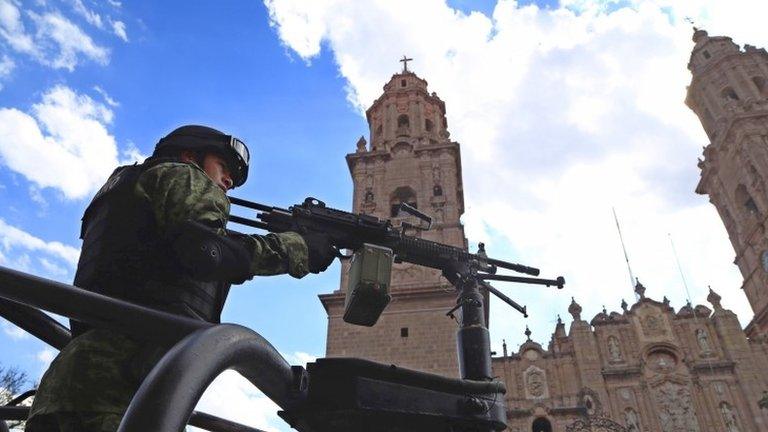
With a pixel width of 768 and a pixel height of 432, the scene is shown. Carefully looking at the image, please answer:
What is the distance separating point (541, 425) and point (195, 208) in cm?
2026

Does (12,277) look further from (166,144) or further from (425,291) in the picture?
(425,291)

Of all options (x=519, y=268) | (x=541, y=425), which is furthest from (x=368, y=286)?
(x=541, y=425)

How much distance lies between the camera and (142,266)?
5.15ft

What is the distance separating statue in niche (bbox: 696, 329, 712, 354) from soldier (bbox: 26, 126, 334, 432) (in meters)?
23.2

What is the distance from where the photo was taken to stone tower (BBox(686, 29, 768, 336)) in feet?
81.9

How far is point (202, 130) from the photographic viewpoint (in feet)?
7.16

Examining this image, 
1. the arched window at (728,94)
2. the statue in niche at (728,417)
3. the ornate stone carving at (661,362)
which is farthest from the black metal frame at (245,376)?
the arched window at (728,94)

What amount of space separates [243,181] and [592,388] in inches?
805

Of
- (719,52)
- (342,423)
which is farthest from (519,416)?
(719,52)

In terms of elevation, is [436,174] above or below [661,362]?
above

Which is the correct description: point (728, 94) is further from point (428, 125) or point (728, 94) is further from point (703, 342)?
point (428, 125)

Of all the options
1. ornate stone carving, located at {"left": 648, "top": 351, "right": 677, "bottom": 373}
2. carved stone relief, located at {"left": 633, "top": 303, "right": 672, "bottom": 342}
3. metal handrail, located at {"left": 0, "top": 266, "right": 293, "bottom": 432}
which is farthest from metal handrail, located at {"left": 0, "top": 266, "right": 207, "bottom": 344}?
carved stone relief, located at {"left": 633, "top": 303, "right": 672, "bottom": 342}

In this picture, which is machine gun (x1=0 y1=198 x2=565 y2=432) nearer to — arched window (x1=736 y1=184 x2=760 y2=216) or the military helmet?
the military helmet

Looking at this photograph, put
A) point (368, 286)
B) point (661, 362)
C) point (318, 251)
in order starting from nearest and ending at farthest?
1. point (318, 251)
2. point (368, 286)
3. point (661, 362)
